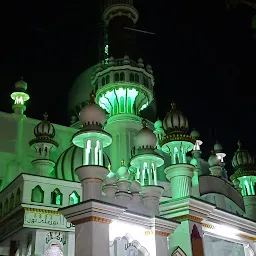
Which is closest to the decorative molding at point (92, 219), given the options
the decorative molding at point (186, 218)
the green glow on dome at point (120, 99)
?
the decorative molding at point (186, 218)

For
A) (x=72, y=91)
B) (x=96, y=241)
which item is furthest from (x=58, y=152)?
(x=96, y=241)

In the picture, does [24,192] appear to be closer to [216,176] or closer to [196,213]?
[196,213]

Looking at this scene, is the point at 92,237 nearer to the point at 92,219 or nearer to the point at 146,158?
the point at 92,219

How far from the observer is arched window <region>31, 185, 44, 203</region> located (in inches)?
484

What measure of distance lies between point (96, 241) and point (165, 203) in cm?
309

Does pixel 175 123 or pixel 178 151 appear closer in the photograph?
pixel 178 151

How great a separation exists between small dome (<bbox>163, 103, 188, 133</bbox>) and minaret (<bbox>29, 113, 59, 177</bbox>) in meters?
4.92

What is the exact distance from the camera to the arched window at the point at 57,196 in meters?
12.6

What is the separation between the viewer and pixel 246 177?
14.9 metres

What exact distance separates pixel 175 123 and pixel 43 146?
5.65 metres

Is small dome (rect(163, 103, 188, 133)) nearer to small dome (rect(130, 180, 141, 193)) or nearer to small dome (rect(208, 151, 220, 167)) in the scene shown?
small dome (rect(130, 180, 141, 193))

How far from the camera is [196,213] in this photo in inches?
438

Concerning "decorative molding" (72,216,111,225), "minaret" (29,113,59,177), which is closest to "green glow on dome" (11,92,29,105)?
"minaret" (29,113,59,177)

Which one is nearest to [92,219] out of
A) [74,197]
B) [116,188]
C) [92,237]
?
[92,237]
